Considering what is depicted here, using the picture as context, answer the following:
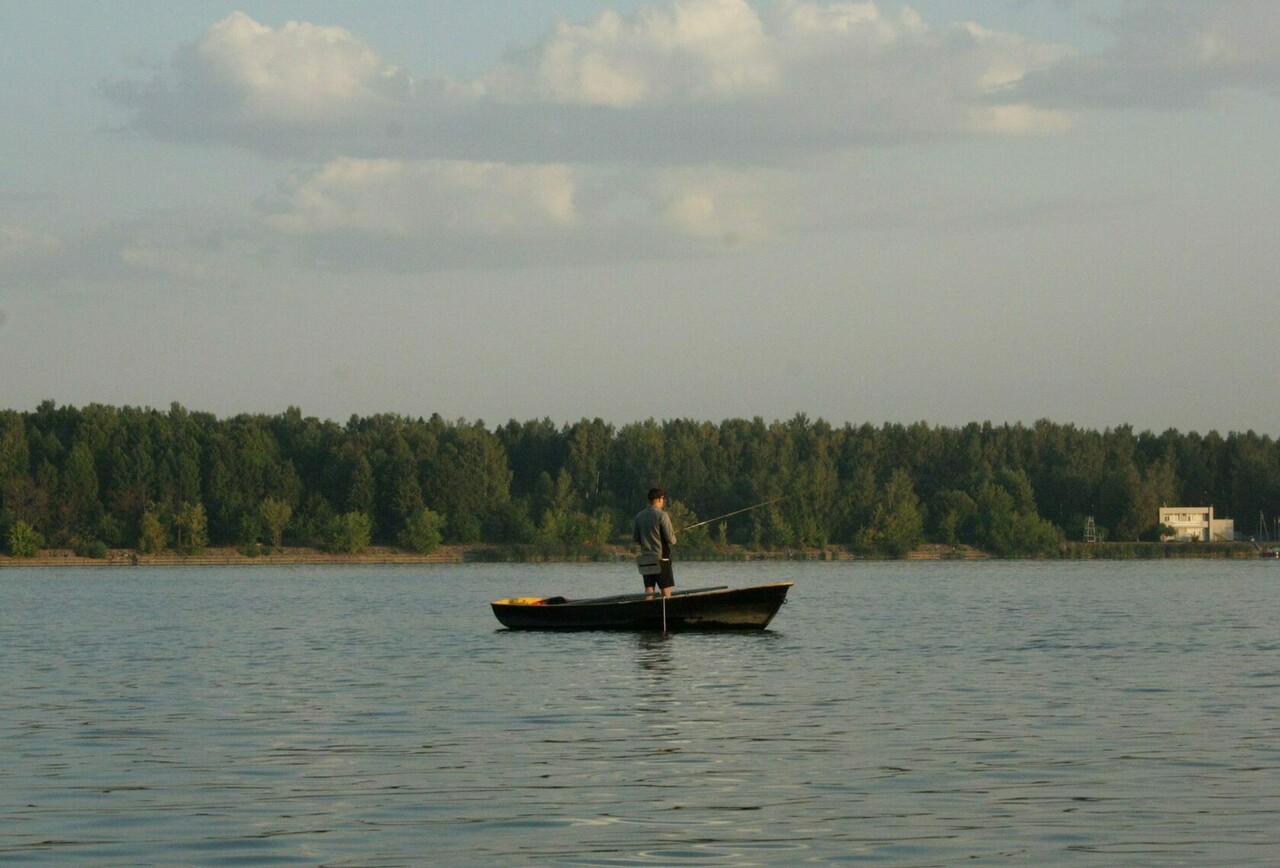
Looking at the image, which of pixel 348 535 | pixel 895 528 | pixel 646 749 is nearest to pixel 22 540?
pixel 348 535

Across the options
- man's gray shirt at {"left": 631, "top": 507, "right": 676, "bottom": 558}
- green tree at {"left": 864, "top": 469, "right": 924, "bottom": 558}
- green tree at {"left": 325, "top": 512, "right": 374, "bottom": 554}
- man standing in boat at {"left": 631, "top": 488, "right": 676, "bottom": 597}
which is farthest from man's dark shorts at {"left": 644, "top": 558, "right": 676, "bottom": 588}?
green tree at {"left": 864, "top": 469, "right": 924, "bottom": 558}

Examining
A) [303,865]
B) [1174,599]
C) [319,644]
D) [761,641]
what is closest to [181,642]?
[319,644]

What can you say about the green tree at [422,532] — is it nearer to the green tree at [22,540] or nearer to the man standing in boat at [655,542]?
the green tree at [22,540]

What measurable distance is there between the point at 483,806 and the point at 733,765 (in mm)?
3227

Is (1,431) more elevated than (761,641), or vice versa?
(1,431)

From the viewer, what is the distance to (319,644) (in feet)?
126

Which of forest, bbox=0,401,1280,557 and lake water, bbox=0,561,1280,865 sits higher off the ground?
forest, bbox=0,401,1280,557

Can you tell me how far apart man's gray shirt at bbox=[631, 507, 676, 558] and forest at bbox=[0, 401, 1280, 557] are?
139 m

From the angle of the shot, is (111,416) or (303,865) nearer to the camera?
(303,865)

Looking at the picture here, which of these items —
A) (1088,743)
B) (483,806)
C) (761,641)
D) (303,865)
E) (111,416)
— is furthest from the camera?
(111,416)

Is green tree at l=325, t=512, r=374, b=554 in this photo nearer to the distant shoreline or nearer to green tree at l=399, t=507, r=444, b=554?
the distant shoreline

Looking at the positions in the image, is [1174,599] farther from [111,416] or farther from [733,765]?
[111,416]

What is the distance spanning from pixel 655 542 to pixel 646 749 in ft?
58.0

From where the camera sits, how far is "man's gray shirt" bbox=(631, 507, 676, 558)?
1419 inches
